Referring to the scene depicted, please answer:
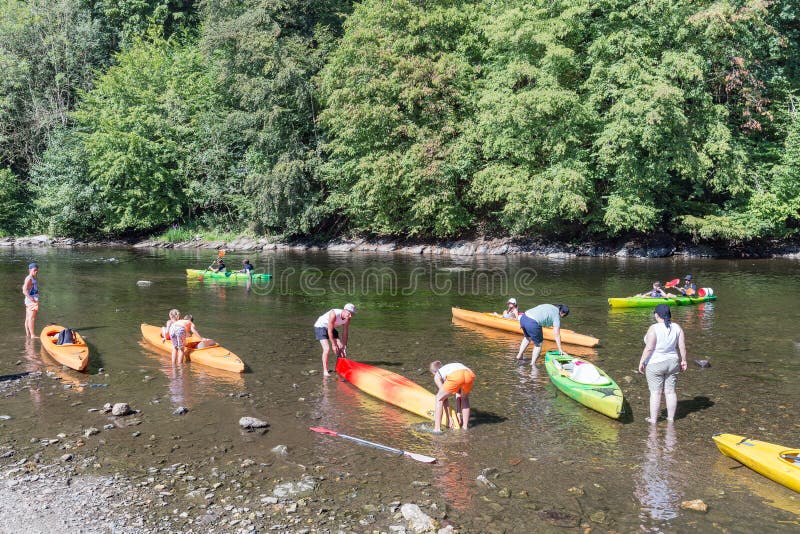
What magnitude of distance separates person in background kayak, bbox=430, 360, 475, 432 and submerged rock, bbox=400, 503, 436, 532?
2.54m

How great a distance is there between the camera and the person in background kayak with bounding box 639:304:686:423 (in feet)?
32.7

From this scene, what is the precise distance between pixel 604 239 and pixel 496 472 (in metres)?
34.7

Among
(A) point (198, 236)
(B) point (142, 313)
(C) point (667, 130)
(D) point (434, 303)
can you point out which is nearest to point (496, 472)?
(D) point (434, 303)

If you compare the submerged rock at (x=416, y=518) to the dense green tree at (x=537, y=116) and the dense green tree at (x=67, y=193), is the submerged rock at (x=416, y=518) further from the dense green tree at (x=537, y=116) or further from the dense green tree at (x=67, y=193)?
the dense green tree at (x=67, y=193)

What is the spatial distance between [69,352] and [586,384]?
11458 mm

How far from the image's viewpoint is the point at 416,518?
24.8ft

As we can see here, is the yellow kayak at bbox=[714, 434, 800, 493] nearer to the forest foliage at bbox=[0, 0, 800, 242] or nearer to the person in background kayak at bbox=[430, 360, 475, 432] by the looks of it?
the person in background kayak at bbox=[430, 360, 475, 432]

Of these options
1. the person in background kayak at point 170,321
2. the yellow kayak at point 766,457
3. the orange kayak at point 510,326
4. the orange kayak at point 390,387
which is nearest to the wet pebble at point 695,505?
the yellow kayak at point 766,457

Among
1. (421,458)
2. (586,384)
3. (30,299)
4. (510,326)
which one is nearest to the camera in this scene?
(421,458)

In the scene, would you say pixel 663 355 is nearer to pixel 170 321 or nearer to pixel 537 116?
pixel 170 321

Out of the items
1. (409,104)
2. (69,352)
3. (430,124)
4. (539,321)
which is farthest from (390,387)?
(430,124)

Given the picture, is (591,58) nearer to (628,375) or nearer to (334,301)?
(334,301)

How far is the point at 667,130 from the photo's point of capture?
33.8 m

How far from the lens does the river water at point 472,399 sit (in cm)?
827
